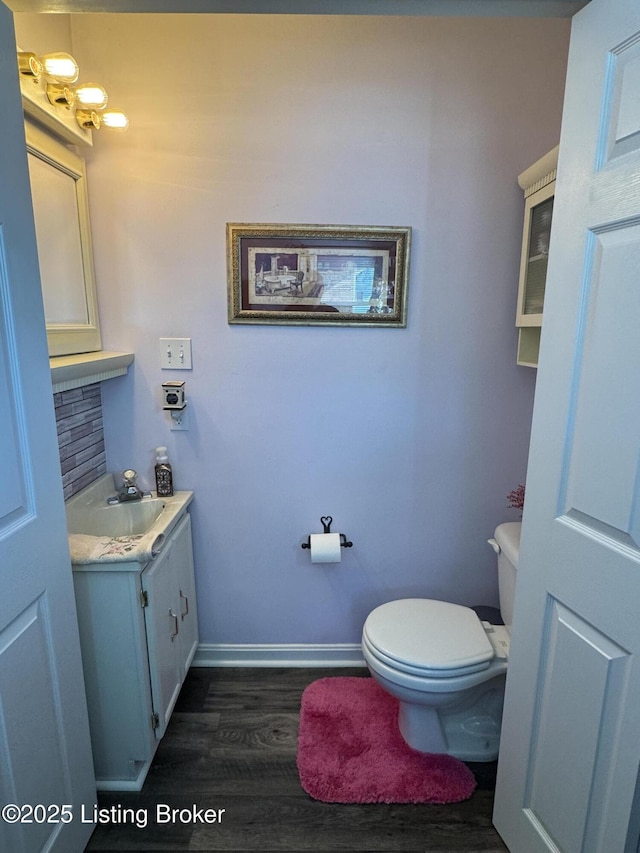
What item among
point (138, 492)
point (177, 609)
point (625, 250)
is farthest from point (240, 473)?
point (625, 250)

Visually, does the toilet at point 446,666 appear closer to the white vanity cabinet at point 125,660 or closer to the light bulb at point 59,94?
the white vanity cabinet at point 125,660

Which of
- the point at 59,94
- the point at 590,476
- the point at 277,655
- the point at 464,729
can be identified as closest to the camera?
the point at 590,476

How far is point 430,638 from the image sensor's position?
145cm

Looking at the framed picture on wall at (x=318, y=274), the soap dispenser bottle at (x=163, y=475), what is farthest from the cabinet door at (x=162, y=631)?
the framed picture on wall at (x=318, y=274)

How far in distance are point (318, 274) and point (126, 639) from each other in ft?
4.46

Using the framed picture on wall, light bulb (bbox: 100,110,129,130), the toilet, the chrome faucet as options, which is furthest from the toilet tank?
light bulb (bbox: 100,110,129,130)

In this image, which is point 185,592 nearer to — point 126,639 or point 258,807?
point 126,639

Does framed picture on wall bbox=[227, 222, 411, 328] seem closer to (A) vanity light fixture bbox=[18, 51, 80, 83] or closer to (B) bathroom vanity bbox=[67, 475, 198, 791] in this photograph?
(A) vanity light fixture bbox=[18, 51, 80, 83]

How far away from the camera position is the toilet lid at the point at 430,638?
1.36 meters

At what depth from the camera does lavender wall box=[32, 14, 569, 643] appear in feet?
5.07

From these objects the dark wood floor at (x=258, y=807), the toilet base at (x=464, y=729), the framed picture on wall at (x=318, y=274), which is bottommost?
the dark wood floor at (x=258, y=807)

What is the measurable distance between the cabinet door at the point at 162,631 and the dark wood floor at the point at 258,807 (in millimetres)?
157

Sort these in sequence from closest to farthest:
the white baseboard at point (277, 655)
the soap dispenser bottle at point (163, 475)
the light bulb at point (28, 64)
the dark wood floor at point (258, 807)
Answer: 1. the light bulb at point (28, 64)
2. the dark wood floor at point (258, 807)
3. the soap dispenser bottle at point (163, 475)
4. the white baseboard at point (277, 655)

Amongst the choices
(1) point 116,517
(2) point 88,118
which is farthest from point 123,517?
(2) point 88,118
